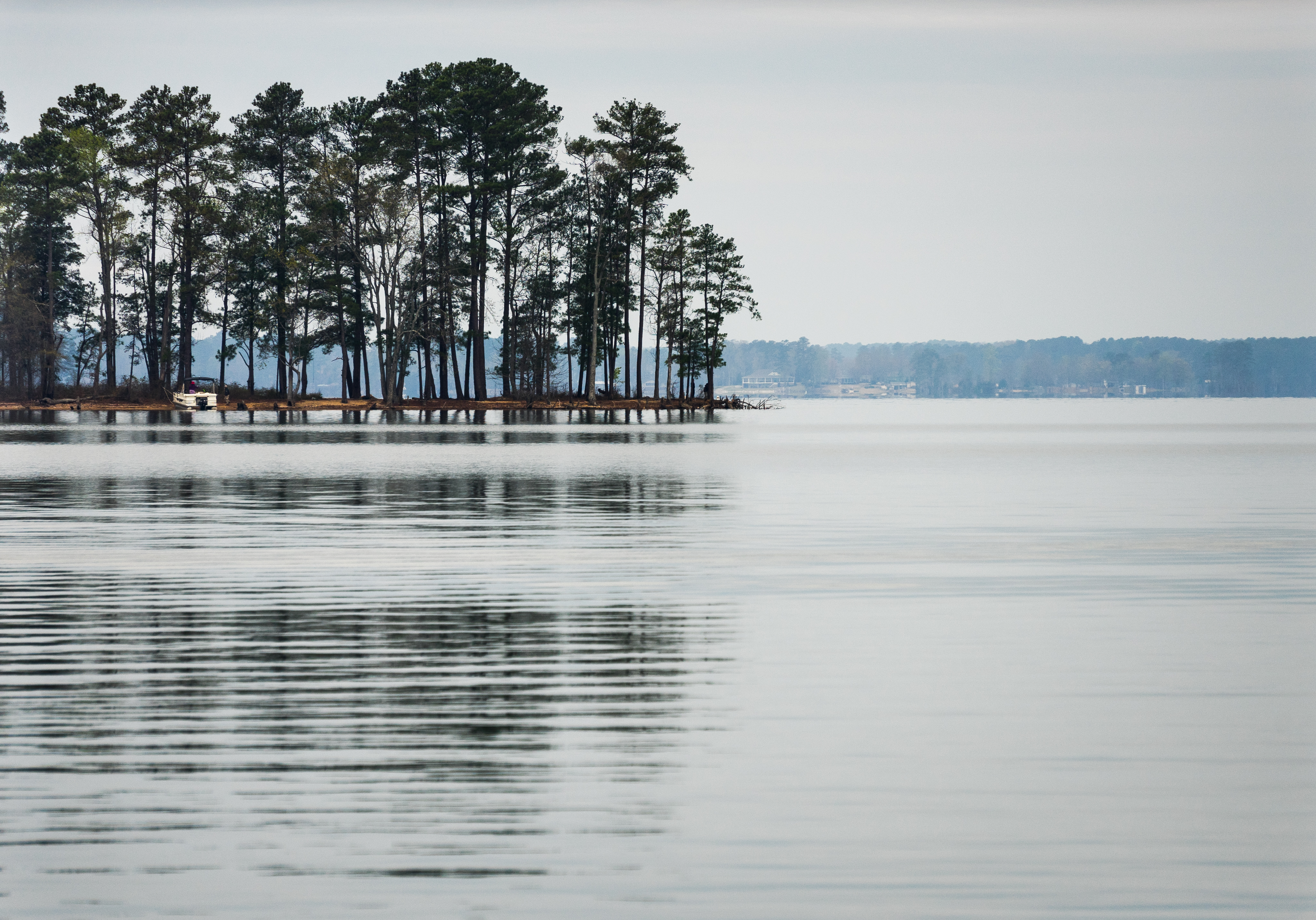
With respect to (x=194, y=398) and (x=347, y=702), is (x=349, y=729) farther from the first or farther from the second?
(x=194, y=398)

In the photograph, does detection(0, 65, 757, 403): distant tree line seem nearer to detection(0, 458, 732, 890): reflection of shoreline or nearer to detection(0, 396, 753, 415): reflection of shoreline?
detection(0, 396, 753, 415): reflection of shoreline

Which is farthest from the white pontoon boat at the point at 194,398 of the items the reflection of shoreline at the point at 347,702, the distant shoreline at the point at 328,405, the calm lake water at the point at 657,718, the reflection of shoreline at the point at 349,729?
the reflection of shoreline at the point at 349,729

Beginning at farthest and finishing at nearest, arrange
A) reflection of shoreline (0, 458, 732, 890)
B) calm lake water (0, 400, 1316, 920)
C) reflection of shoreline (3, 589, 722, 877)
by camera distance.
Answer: reflection of shoreline (3, 589, 722, 877) < reflection of shoreline (0, 458, 732, 890) < calm lake water (0, 400, 1316, 920)

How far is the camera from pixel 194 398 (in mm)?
105312

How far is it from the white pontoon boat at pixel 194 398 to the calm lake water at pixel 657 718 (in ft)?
273

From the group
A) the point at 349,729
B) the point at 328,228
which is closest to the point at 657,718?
the point at 349,729

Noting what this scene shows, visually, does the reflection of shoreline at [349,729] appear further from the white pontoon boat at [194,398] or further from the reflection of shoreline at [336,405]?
the white pontoon boat at [194,398]

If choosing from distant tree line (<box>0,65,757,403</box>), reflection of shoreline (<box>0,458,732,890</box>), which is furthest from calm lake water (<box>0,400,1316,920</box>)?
distant tree line (<box>0,65,757,403</box>)

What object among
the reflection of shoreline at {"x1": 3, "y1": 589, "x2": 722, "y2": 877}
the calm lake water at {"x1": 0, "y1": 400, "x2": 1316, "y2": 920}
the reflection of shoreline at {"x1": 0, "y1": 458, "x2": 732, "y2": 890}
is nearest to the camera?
the calm lake water at {"x1": 0, "y1": 400, "x2": 1316, "y2": 920}

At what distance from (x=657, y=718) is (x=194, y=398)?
101352mm

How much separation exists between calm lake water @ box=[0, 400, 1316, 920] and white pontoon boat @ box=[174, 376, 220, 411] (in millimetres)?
83130

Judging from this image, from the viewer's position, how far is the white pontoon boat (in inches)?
4139

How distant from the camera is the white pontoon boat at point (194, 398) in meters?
105

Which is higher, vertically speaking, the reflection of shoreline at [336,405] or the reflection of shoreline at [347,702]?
the reflection of shoreline at [336,405]
